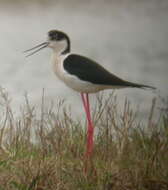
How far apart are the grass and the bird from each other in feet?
0.27

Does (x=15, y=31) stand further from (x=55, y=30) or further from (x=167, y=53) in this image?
(x=167, y=53)

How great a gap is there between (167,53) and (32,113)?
640 mm

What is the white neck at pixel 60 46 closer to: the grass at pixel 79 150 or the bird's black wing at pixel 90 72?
the bird's black wing at pixel 90 72

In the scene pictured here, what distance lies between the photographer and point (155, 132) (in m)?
2.71

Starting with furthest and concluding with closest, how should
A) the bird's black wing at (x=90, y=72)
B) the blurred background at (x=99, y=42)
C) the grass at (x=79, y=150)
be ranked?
1. the blurred background at (x=99, y=42)
2. the bird's black wing at (x=90, y=72)
3. the grass at (x=79, y=150)

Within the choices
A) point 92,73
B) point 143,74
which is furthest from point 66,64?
point 143,74

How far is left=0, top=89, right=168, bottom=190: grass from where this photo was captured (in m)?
2.52

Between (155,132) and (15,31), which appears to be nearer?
(155,132)

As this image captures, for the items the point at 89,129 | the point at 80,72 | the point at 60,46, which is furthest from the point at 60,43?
the point at 89,129

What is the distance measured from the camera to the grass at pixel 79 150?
8.27 ft

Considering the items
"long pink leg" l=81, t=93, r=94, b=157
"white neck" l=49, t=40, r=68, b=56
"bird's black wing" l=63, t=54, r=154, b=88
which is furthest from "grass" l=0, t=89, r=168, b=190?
"white neck" l=49, t=40, r=68, b=56

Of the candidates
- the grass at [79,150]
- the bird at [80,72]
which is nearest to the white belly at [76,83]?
the bird at [80,72]

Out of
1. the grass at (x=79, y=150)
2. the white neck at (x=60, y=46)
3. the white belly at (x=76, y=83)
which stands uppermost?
the white neck at (x=60, y=46)

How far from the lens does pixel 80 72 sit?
8.72ft
